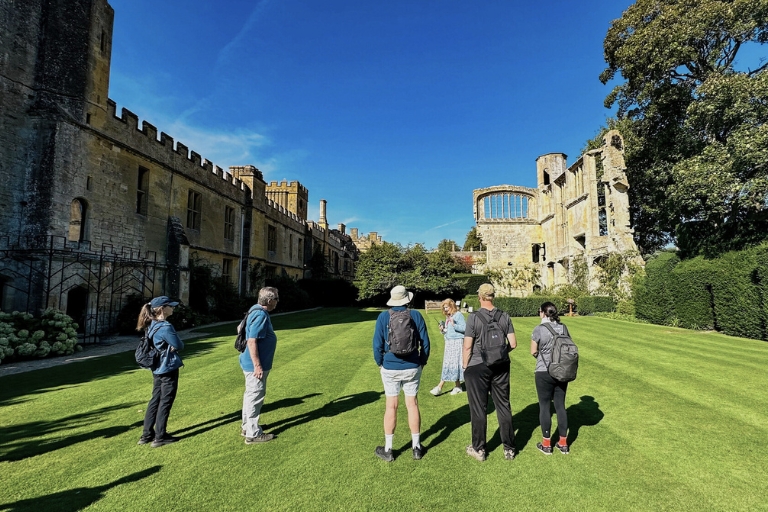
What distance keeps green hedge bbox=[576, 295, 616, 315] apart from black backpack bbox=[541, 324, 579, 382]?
66.8 ft

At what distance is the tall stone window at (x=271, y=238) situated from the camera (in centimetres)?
2631

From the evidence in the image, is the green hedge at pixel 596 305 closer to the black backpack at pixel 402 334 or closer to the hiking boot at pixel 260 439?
the black backpack at pixel 402 334

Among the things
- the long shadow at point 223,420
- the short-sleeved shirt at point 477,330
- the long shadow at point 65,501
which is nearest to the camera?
the long shadow at point 65,501

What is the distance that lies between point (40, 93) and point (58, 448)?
11856 millimetres

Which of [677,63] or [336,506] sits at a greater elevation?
[677,63]

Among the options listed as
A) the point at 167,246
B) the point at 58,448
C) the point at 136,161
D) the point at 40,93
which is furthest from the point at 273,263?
the point at 58,448

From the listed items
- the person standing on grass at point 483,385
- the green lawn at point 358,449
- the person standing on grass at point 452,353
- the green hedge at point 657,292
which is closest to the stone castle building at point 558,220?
the green hedge at point 657,292

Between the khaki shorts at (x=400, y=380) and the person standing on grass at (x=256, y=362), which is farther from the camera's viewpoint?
the person standing on grass at (x=256, y=362)

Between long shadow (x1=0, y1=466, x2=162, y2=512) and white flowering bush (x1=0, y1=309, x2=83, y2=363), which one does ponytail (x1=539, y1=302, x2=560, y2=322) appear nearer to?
long shadow (x1=0, y1=466, x2=162, y2=512)

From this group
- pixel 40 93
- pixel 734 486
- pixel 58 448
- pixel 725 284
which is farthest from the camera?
pixel 725 284

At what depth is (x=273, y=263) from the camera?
26.3 m

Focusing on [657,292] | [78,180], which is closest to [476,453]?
[78,180]

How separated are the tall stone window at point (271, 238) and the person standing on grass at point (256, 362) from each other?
75.4ft

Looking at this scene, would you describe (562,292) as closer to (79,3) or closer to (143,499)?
(143,499)
